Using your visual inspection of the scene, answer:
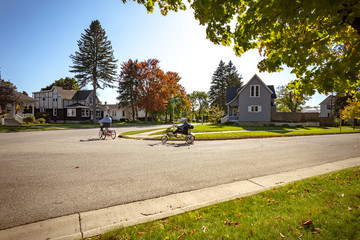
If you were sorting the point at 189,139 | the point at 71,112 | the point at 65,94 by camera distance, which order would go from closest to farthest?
the point at 189,139, the point at 71,112, the point at 65,94

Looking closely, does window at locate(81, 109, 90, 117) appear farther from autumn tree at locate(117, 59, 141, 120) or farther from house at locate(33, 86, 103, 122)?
autumn tree at locate(117, 59, 141, 120)

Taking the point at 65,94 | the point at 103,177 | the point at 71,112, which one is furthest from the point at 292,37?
the point at 65,94

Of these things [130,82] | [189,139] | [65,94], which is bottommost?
[189,139]

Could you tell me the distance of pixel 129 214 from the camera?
3.46 metres

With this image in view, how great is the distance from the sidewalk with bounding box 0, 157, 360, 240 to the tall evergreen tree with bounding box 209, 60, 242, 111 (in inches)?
2253

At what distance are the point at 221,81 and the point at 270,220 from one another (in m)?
61.0

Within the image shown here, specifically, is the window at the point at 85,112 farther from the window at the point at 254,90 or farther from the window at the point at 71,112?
the window at the point at 254,90

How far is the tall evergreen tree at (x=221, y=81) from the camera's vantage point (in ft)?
199

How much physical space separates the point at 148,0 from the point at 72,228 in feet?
15.2

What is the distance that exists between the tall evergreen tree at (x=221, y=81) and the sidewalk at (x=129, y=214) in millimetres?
57223

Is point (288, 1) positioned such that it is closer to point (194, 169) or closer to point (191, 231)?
point (191, 231)

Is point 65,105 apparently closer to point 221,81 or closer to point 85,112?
point 85,112

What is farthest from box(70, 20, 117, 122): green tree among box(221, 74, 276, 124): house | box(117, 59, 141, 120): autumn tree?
box(221, 74, 276, 124): house

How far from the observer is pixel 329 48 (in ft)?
14.6
